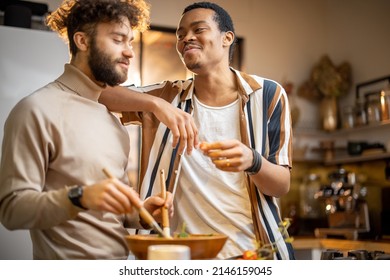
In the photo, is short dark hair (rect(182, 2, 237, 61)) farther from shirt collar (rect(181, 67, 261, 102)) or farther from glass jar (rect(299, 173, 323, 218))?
glass jar (rect(299, 173, 323, 218))

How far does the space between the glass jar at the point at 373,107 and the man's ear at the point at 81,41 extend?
169cm

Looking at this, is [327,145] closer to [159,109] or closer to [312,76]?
[312,76]

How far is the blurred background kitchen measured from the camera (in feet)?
4.47

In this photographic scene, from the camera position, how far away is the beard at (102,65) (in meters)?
0.98

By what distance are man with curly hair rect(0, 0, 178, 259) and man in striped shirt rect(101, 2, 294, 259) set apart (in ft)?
0.52

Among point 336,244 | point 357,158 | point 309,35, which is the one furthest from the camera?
point 357,158

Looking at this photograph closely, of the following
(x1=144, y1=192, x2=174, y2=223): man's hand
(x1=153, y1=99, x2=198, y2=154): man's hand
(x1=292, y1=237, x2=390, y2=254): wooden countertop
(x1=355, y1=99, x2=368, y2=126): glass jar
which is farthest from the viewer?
(x1=355, y1=99, x2=368, y2=126): glass jar

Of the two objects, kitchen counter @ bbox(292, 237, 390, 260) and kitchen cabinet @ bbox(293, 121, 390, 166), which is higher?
kitchen cabinet @ bbox(293, 121, 390, 166)

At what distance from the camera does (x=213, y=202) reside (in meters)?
1.17

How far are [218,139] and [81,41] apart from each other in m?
0.40

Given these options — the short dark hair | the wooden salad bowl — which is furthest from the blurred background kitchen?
the wooden salad bowl

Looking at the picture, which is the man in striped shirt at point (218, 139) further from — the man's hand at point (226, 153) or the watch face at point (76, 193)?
the watch face at point (76, 193)

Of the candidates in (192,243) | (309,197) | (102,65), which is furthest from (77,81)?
(309,197)
